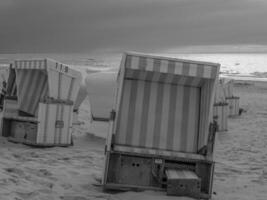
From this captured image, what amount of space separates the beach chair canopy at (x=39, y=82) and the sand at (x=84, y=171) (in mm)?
1028

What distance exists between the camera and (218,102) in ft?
40.8

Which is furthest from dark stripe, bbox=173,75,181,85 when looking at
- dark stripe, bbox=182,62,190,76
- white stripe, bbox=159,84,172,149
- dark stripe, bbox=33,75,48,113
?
dark stripe, bbox=33,75,48,113

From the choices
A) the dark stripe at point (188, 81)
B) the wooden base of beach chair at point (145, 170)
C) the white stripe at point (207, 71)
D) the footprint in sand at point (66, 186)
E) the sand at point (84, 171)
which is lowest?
the footprint in sand at point (66, 186)

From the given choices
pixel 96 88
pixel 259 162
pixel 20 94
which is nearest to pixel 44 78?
pixel 20 94

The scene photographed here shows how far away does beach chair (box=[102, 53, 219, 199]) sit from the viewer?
18.5 ft

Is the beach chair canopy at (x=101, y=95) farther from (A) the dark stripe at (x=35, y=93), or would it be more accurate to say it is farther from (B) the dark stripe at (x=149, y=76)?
(B) the dark stripe at (x=149, y=76)

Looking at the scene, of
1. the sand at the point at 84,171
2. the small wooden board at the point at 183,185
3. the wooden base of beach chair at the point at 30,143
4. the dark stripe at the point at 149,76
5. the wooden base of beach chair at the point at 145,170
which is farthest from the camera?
the wooden base of beach chair at the point at 30,143

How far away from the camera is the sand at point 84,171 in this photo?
5152 mm

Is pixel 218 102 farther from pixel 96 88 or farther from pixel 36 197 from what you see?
pixel 36 197

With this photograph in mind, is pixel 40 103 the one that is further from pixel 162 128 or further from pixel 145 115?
pixel 162 128

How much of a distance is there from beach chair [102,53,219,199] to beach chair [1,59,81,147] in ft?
8.65

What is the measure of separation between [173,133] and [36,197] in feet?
7.74

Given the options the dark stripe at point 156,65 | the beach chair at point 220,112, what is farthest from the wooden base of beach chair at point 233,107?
the dark stripe at point 156,65

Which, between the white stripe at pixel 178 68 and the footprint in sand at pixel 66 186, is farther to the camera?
the white stripe at pixel 178 68
